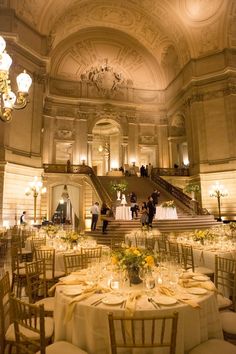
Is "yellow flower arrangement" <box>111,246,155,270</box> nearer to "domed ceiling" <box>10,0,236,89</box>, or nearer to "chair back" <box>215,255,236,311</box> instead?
"chair back" <box>215,255,236,311</box>

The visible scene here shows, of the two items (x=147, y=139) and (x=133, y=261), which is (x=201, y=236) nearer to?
(x=133, y=261)

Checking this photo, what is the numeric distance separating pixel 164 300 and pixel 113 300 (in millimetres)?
496

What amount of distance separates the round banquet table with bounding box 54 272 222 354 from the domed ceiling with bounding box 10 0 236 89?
1918cm

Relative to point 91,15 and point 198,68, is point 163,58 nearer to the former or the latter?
point 198,68

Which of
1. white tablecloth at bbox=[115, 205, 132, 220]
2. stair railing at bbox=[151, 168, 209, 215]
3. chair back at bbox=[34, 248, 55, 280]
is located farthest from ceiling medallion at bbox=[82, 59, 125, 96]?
chair back at bbox=[34, 248, 55, 280]

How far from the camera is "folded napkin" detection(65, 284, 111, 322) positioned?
2684 millimetres

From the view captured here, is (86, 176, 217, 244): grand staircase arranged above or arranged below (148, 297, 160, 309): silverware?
above

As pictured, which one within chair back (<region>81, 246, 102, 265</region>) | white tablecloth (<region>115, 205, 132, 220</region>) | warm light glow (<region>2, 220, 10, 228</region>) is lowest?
chair back (<region>81, 246, 102, 265</region>)

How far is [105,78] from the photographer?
2545 cm

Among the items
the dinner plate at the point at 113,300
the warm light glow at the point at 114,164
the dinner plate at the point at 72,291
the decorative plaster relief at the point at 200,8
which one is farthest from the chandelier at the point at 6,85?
the warm light glow at the point at 114,164

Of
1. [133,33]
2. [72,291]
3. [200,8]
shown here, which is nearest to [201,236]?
[72,291]

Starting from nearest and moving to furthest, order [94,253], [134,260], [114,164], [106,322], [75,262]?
[106,322] < [134,260] < [75,262] < [94,253] < [114,164]

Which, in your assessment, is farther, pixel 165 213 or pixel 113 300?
pixel 165 213

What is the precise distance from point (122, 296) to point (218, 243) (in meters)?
4.78
